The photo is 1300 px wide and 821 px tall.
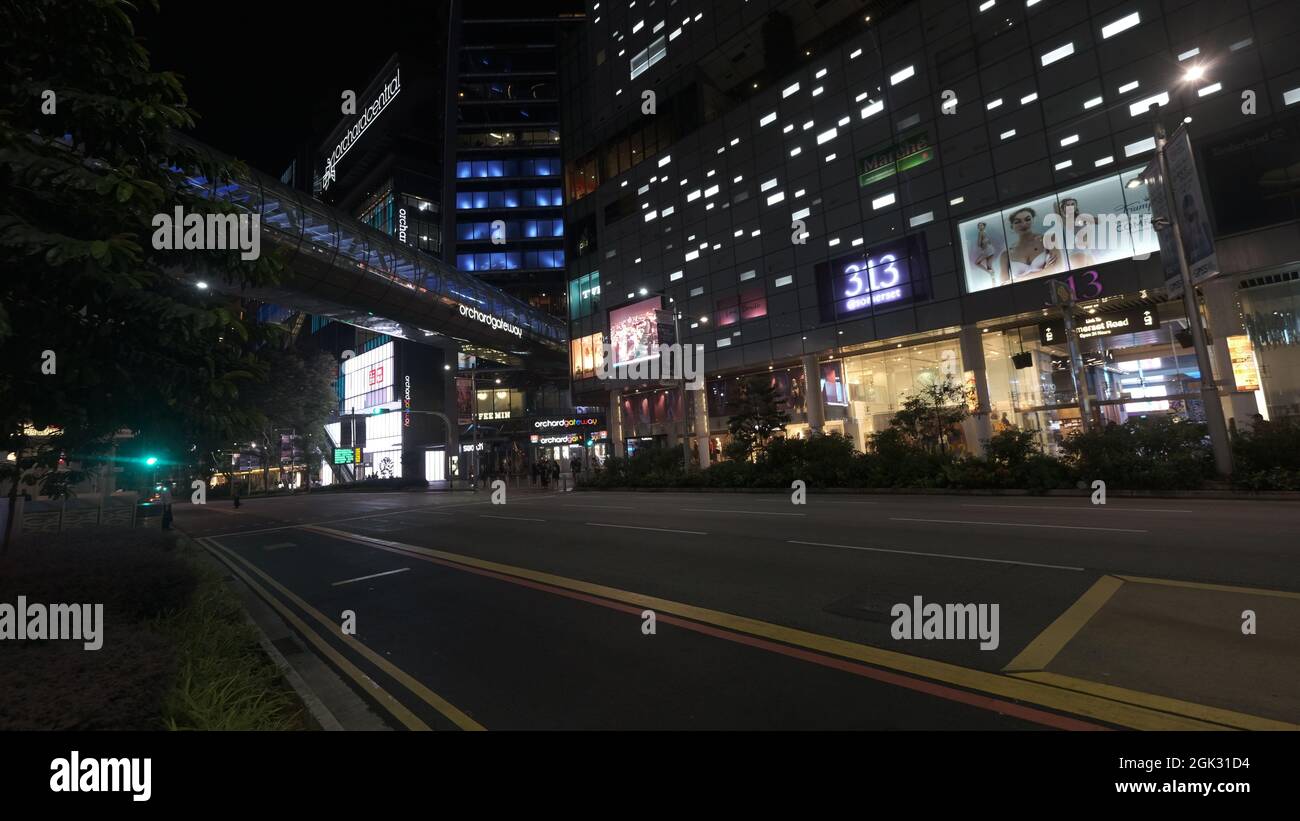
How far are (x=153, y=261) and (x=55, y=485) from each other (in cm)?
431

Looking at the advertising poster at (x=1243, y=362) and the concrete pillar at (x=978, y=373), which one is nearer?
the advertising poster at (x=1243, y=362)

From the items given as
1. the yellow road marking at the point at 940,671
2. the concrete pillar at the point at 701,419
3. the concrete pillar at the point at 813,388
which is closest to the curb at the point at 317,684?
the yellow road marking at the point at 940,671

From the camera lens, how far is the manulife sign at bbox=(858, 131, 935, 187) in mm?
31078

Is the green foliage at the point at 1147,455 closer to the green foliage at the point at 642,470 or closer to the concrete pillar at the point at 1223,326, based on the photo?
the concrete pillar at the point at 1223,326

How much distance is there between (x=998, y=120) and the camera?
1134 inches

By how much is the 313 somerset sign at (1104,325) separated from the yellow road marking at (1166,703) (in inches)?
1122

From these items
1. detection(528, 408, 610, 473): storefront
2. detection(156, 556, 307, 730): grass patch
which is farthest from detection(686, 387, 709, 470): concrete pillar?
detection(156, 556, 307, 730): grass patch

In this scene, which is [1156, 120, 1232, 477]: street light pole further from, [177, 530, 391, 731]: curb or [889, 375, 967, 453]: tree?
[177, 530, 391, 731]: curb

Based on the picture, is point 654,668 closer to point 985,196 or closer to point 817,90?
point 985,196

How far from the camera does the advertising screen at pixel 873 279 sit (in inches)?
1207

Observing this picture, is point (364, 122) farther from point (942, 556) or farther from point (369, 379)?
point (942, 556)

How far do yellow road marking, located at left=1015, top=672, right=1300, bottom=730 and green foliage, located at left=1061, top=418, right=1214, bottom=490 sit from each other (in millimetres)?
15499

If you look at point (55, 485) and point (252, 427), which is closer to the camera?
point (252, 427)
